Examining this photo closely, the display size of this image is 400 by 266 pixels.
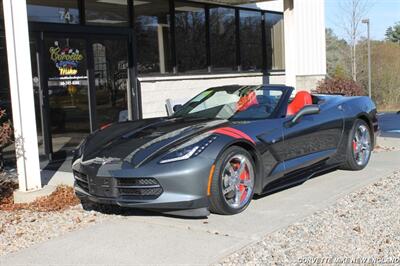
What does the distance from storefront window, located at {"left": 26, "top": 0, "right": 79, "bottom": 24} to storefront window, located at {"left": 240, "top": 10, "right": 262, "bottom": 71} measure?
541 cm

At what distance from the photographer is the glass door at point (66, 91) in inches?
358

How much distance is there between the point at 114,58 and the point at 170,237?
21.0 feet

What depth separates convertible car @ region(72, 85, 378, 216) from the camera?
15.8ft

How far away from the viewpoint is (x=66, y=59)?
30.6ft

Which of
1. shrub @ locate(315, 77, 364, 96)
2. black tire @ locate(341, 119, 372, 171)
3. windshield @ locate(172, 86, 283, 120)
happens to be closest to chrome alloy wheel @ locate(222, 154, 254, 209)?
windshield @ locate(172, 86, 283, 120)

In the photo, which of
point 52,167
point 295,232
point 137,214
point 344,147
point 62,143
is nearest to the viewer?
point 295,232

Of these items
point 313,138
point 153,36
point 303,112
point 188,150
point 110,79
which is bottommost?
point 313,138

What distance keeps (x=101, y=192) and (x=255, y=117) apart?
6.21 ft

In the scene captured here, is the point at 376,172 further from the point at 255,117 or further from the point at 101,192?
the point at 101,192

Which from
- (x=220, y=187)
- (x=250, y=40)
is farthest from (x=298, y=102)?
(x=250, y=40)

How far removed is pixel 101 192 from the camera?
502 cm

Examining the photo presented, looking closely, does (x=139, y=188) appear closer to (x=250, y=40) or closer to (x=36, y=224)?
(x=36, y=224)

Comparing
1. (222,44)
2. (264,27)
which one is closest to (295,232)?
(222,44)

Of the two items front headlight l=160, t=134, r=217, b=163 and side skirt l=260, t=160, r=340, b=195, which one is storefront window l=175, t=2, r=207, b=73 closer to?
side skirt l=260, t=160, r=340, b=195
